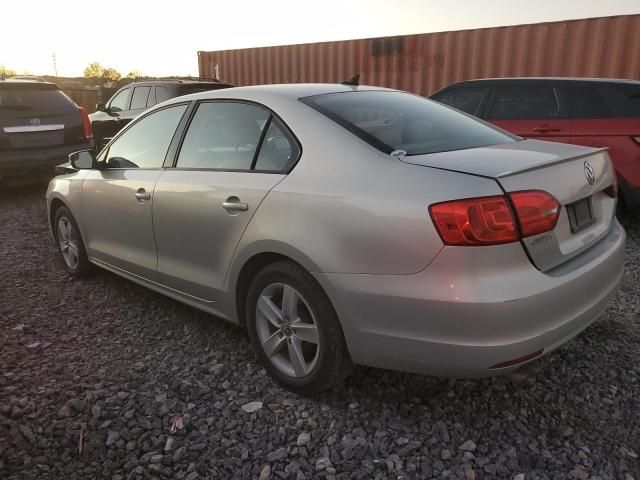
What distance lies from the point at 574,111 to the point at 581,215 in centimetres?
372

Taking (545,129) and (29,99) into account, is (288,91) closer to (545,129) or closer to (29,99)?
(545,129)

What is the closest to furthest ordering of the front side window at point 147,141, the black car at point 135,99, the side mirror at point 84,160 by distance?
the front side window at point 147,141, the side mirror at point 84,160, the black car at point 135,99

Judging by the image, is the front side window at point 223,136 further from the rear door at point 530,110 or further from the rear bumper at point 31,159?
the rear bumper at point 31,159

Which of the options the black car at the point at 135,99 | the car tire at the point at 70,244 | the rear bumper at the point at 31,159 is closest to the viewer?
the car tire at the point at 70,244

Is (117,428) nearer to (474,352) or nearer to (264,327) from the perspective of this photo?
(264,327)

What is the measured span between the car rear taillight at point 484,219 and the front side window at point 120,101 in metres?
9.76

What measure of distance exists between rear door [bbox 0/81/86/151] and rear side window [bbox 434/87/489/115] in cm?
524

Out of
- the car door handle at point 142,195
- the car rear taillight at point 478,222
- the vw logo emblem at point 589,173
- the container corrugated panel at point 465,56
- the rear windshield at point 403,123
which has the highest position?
the container corrugated panel at point 465,56

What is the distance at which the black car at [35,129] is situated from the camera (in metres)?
7.07

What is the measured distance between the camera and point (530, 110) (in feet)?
18.9

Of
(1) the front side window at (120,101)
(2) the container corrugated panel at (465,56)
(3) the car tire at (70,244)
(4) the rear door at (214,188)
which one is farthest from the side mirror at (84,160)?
(2) the container corrugated panel at (465,56)

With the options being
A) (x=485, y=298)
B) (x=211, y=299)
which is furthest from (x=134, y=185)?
(x=485, y=298)

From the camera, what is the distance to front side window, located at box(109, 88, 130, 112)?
10384mm

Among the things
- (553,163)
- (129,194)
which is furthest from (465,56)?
(553,163)
